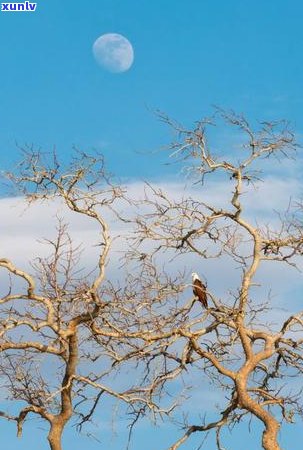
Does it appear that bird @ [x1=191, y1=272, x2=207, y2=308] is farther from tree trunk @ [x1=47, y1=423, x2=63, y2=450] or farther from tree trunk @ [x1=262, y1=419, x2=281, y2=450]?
tree trunk @ [x1=47, y1=423, x2=63, y2=450]

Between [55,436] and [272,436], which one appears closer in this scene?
[272,436]

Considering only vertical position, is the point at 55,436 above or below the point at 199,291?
below

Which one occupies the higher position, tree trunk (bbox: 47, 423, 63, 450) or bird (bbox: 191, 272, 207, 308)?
bird (bbox: 191, 272, 207, 308)

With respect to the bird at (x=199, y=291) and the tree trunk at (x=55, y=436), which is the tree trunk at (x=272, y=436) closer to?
the bird at (x=199, y=291)

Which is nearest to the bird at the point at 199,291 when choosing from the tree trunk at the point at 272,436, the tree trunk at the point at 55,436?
the tree trunk at the point at 272,436

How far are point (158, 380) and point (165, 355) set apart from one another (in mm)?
500

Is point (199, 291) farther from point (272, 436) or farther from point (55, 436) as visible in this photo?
point (55, 436)

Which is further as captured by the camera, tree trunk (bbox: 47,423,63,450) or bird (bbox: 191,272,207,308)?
tree trunk (bbox: 47,423,63,450)

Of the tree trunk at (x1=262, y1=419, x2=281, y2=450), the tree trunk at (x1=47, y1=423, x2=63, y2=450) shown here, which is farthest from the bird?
the tree trunk at (x1=47, y1=423, x2=63, y2=450)

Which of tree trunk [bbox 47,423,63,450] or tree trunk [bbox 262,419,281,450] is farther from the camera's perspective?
tree trunk [bbox 47,423,63,450]

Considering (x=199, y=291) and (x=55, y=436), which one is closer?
(x=199, y=291)

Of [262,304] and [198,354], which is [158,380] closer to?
[198,354]

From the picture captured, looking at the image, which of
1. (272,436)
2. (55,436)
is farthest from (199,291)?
(55,436)

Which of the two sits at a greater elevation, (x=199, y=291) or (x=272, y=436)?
(x=199, y=291)
